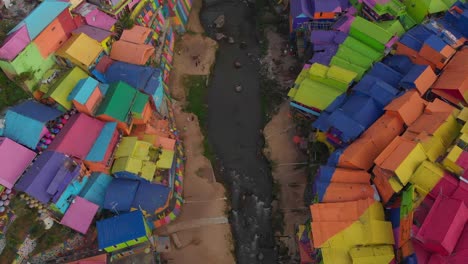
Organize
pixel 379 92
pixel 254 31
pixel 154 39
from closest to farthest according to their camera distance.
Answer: pixel 379 92 → pixel 154 39 → pixel 254 31

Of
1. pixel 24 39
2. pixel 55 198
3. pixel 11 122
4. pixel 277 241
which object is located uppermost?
pixel 24 39

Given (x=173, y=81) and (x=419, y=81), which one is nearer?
(x=419, y=81)

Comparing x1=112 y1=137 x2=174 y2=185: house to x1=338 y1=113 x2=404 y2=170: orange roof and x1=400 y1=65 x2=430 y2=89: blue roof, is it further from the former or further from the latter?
x1=400 y1=65 x2=430 y2=89: blue roof

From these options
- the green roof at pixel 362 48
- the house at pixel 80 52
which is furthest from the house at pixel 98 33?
the green roof at pixel 362 48

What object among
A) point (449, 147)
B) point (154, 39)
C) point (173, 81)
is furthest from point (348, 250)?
point (154, 39)

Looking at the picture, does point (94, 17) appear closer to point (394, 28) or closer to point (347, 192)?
point (347, 192)

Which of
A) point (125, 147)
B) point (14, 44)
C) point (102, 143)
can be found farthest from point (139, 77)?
point (14, 44)

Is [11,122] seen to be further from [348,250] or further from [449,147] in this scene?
[449,147]

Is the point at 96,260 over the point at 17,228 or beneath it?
beneath
